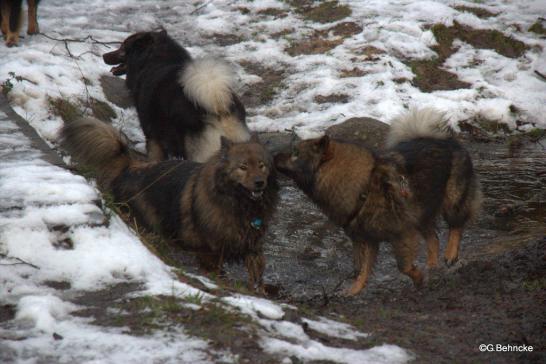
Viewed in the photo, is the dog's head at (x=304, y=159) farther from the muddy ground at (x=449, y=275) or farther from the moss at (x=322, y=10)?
the moss at (x=322, y=10)

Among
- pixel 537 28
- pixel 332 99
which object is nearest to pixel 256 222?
pixel 332 99

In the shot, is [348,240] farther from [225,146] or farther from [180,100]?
[180,100]

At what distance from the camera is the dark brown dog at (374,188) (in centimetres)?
474

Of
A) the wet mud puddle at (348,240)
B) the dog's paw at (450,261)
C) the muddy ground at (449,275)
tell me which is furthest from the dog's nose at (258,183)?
the dog's paw at (450,261)

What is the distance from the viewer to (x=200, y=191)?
4859 mm

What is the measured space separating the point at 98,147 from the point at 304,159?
1.70 meters

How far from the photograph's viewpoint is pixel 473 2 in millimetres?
12211

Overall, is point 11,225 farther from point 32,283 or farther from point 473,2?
point 473,2

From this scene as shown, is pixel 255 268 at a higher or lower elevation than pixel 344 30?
lower

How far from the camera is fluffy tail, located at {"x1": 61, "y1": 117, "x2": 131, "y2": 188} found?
17.2 feet

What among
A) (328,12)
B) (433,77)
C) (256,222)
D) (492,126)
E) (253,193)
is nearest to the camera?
(253,193)

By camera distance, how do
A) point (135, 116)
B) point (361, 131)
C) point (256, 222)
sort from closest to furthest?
1. point (256, 222)
2. point (361, 131)
3. point (135, 116)

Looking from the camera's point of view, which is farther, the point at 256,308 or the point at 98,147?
the point at 98,147

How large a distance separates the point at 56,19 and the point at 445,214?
8.28m
